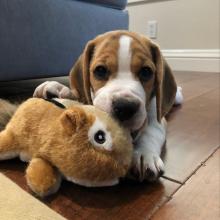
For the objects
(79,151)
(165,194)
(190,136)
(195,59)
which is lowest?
(195,59)

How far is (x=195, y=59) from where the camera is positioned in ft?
12.3

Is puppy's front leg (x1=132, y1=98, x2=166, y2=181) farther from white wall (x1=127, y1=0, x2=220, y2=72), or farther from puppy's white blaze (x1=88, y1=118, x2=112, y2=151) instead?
white wall (x1=127, y1=0, x2=220, y2=72)

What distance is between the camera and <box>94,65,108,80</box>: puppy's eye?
37.3 inches

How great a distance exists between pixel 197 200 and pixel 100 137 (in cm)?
28

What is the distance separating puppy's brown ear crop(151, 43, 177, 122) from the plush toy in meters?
0.28

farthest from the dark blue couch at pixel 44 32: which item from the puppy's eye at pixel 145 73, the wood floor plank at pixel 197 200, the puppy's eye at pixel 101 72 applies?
the wood floor plank at pixel 197 200

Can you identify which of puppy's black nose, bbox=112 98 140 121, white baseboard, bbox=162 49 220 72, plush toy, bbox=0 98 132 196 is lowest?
white baseboard, bbox=162 49 220 72

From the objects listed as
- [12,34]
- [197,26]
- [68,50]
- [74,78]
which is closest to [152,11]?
[197,26]

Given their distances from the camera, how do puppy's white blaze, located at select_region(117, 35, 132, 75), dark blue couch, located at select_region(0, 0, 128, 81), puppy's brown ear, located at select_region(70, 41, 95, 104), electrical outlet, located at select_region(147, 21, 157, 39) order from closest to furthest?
puppy's white blaze, located at select_region(117, 35, 132, 75) < puppy's brown ear, located at select_region(70, 41, 95, 104) < dark blue couch, located at select_region(0, 0, 128, 81) < electrical outlet, located at select_region(147, 21, 157, 39)

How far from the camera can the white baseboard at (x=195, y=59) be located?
3.57m

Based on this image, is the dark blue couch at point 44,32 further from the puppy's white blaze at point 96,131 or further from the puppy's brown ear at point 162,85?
the puppy's white blaze at point 96,131

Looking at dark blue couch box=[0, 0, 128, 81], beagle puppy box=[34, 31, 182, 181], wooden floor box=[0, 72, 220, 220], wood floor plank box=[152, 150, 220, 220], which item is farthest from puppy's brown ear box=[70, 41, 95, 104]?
dark blue couch box=[0, 0, 128, 81]

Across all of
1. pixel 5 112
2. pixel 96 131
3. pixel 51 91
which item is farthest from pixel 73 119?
pixel 51 91

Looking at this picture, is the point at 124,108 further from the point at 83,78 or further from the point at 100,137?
the point at 83,78
